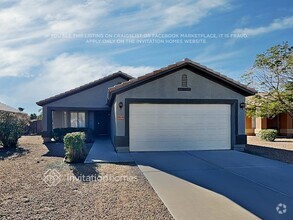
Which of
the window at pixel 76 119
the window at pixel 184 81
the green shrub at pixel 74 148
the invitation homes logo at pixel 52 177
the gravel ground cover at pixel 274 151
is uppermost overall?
the window at pixel 184 81

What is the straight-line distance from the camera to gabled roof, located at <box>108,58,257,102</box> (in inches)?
500

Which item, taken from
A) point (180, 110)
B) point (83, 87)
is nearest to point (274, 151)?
point (180, 110)

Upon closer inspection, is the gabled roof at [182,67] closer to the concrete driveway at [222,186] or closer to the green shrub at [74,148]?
the green shrub at [74,148]

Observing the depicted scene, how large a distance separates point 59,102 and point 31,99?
13.0 ft

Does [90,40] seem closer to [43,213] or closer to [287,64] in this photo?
[43,213]

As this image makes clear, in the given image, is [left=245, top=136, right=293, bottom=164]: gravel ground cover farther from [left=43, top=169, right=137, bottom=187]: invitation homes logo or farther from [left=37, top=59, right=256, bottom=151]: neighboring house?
[left=43, top=169, right=137, bottom=187]: invitation homes logo

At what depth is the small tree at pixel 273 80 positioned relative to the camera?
758 inches

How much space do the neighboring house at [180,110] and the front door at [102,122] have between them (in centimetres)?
959

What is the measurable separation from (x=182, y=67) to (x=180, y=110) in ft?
7.46

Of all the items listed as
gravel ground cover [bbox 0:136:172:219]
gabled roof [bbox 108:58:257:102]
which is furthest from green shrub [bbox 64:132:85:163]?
gabled roof [bbox 108:58:257:102]

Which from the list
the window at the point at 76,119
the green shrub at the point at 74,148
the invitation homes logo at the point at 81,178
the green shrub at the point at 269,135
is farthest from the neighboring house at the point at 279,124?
the invitation homes logo at the point at 81,178

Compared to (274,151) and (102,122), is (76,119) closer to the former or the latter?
(102,122)

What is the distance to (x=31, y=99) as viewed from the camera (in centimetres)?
2155

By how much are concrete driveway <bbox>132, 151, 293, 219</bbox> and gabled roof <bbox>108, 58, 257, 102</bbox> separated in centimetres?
390
